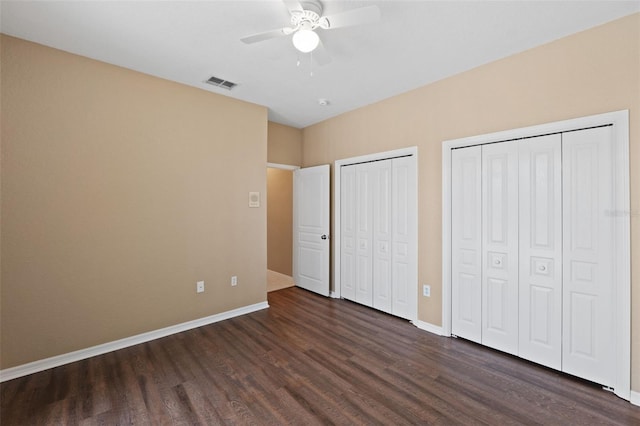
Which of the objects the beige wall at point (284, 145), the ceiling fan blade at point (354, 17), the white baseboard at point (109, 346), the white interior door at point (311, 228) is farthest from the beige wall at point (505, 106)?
the white baseboard at point (109, 346)

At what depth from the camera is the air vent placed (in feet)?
10.4

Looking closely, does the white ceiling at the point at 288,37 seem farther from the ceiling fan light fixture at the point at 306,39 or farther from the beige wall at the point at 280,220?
the beige wall at the point at 280,220

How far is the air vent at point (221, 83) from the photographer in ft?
10.4

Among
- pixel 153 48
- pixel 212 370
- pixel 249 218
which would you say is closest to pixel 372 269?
pixel 249 218

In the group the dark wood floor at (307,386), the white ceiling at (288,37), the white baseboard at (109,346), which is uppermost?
the white ceiling at (288,37)

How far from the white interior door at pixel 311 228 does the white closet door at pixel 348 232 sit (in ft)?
0.82

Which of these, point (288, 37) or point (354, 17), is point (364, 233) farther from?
point (354, 17)

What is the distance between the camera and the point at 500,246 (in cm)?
276

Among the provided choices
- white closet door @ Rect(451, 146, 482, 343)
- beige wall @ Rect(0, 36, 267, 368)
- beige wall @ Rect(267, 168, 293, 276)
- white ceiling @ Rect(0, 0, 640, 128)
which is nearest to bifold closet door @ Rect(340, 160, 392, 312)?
white closet door @ Rect(451, 146, 482, 343)

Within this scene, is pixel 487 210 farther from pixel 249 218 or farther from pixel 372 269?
pixel 249 218

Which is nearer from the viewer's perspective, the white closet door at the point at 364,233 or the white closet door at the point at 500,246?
the white closet door at the point at 500,246

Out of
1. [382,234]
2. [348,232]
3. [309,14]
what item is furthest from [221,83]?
[382,234]

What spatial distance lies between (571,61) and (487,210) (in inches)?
Answer: 54.4

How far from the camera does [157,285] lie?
3.11m
